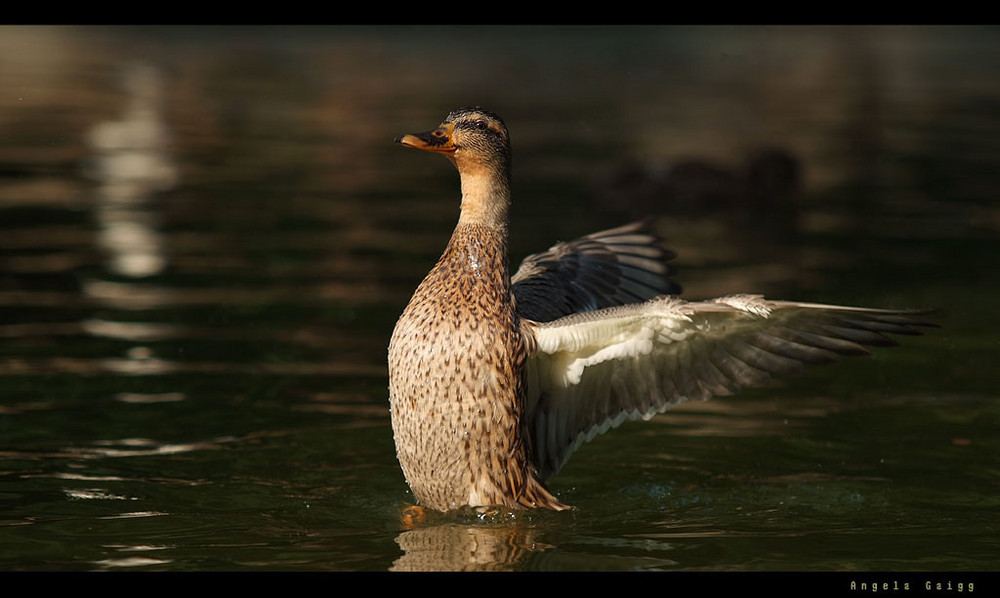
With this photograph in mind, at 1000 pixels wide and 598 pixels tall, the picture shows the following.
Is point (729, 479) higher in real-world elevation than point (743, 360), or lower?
lower

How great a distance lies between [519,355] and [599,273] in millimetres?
1834

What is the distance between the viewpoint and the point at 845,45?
130 ft

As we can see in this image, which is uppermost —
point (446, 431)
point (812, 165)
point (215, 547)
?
point (812, 165)

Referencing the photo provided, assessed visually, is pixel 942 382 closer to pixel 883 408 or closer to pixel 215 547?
pixel 883 408

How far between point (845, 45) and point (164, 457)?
34045 mm

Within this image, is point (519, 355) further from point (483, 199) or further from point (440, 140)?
point (440, 140)

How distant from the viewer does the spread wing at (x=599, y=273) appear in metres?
8.52

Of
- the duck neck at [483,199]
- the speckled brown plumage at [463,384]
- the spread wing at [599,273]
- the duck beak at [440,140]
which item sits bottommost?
the speckled brown plumage at [463,384]

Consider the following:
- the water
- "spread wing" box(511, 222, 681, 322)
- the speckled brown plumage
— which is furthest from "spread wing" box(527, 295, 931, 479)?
"spread wing" box(511, 222, 681, 322)

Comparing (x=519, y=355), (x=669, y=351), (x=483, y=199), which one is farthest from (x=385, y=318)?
(x=669, y=351)

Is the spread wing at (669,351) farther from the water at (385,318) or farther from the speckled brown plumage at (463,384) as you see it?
the water at (385,318)

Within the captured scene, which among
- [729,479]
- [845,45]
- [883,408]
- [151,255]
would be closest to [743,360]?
[729,479]

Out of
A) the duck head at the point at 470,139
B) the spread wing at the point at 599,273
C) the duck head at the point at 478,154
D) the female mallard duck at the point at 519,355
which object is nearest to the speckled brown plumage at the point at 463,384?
the female mallard duck at the point at 519,355

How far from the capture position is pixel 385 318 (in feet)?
36.4
